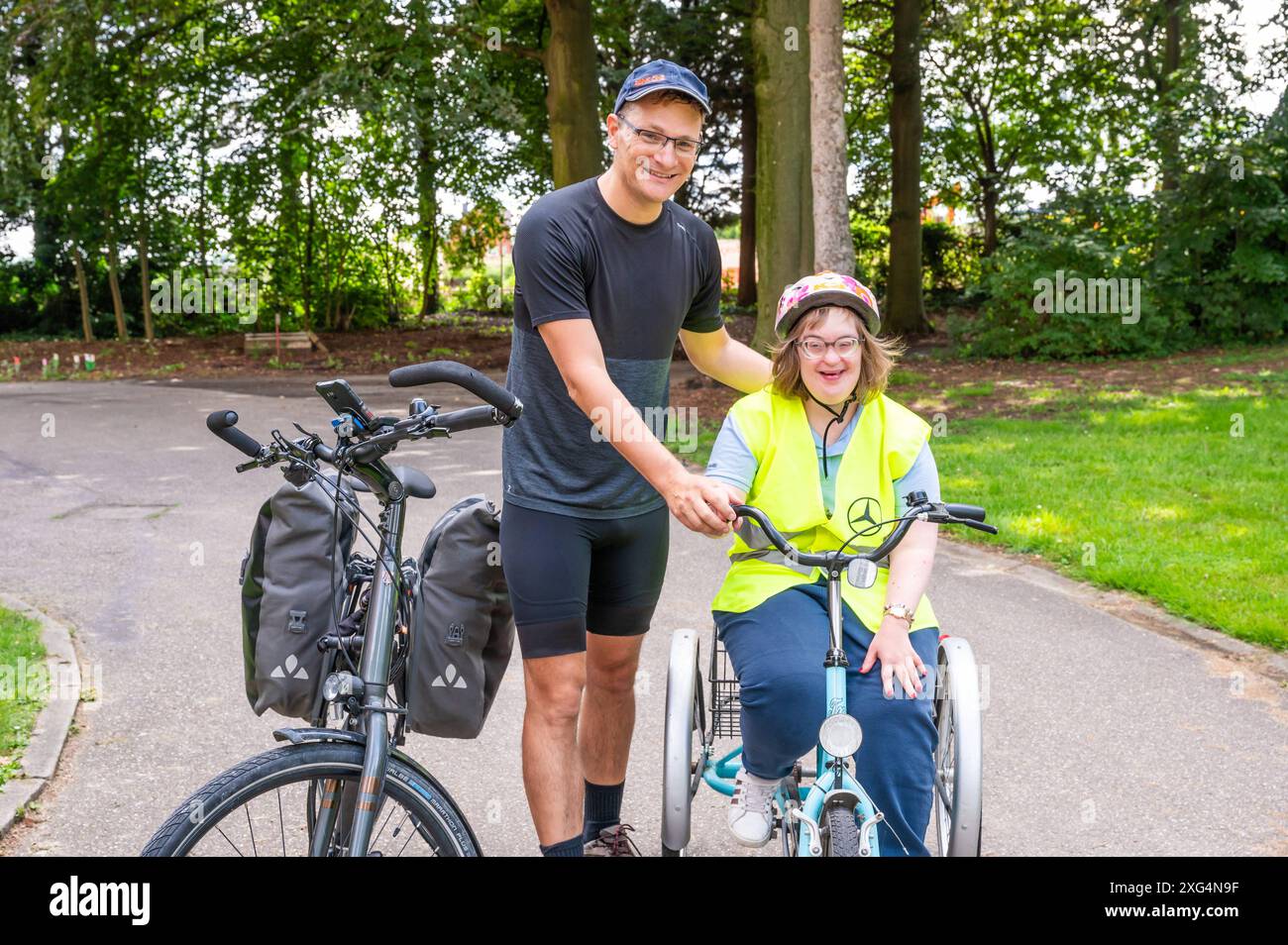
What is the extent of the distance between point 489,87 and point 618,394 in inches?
502

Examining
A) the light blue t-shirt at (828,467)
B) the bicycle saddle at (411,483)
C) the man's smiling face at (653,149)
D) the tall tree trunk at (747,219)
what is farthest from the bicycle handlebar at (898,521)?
the tall tree trunk at (747,219)

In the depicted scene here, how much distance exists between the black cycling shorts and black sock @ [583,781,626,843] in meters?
0.59

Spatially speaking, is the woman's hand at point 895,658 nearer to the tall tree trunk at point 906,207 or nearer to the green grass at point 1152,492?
the green grass at point 1152,492

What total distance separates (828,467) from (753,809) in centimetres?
87

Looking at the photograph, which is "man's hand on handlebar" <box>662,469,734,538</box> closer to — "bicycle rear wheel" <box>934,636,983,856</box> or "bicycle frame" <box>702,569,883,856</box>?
"bicycle frame" <box>702,569,883,856</box>

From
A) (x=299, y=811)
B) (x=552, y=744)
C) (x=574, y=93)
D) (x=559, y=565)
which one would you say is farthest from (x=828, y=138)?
(x=299, y=811)

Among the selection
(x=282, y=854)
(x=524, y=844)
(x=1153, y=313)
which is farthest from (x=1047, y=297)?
(x=282, y=854)

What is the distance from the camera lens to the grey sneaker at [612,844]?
11.6 feet

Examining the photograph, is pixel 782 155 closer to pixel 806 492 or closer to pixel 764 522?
pixel 806 492

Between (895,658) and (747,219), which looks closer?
(895,658)

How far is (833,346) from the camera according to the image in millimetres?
3141

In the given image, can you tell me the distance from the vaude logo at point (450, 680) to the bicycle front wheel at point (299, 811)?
212mm
